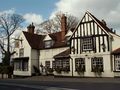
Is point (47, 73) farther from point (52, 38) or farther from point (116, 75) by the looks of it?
point (116, 75)

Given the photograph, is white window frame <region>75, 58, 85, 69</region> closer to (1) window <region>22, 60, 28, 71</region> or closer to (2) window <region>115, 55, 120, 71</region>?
(2) window <region>115, 55, 120, 71</region>

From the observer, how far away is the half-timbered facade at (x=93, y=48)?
37062 millimetres

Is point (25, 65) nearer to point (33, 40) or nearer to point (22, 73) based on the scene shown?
point (22, 73)

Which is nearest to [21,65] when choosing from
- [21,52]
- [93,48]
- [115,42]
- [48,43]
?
[21,52]

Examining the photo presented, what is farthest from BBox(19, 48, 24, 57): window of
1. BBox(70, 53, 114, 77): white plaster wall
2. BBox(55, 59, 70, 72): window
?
BBox(70, 53, 114, 77): white plaster wall

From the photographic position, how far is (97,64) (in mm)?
38031

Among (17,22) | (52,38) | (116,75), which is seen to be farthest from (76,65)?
(17,22)

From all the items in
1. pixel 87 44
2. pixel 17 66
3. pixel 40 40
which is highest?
pixel 40 40

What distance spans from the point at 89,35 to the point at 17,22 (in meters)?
33.7

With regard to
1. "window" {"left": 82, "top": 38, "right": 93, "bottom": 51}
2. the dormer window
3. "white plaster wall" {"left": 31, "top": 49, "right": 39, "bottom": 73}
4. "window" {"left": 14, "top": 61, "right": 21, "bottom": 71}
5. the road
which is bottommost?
the road

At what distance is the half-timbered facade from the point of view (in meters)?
37.1

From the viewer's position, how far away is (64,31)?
157ft

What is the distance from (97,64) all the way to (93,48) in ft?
7.54

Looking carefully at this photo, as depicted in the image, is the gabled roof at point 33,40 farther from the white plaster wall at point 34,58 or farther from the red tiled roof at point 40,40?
the white plaster wall at point 34,58
